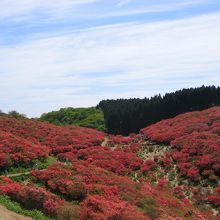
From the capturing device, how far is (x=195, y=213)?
29.3m

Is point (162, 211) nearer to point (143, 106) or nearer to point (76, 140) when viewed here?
point (76, 140)

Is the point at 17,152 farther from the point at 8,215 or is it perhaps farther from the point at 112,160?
the point at 8,215

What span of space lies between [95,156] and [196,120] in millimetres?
20433

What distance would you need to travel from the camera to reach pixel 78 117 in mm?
94250

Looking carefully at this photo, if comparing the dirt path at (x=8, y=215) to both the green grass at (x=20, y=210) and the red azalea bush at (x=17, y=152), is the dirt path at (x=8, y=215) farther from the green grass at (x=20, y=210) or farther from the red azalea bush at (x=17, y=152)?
the red azalea bush at (x=17, y=152)

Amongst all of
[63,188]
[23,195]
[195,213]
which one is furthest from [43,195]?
[195,213]

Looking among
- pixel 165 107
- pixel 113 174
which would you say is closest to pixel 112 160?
pixel 113 174

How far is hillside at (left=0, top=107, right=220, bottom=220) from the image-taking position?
2411 centimetres

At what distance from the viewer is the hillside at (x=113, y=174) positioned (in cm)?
2411

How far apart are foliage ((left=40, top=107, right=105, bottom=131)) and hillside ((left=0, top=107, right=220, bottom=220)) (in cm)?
2576

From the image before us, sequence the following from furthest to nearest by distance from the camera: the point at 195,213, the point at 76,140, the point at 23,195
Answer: the point at 76,140, the point at 195,213, the point at 23,195

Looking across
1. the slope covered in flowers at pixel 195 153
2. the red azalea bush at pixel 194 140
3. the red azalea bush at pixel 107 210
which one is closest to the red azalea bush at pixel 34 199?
the red azalea bush at pixel 107 210

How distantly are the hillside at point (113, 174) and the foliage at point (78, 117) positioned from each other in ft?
84.5

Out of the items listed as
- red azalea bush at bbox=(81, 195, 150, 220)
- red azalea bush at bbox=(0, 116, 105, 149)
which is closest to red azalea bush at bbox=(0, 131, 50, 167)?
red azalea bush at bbox=(81, 195, 150, 220)
